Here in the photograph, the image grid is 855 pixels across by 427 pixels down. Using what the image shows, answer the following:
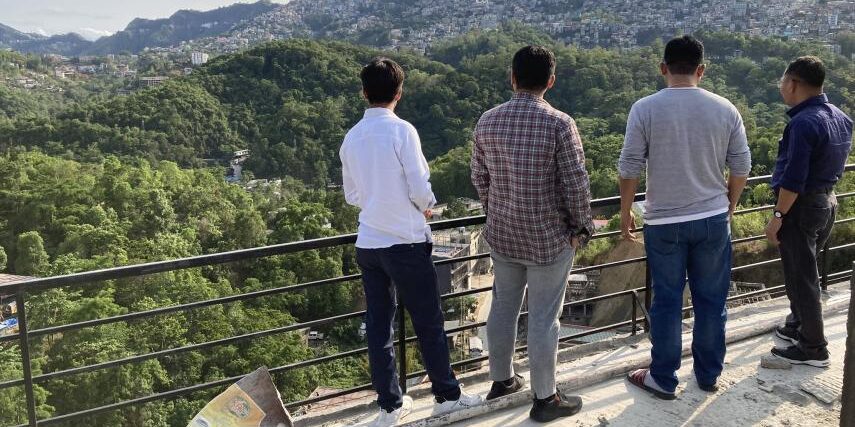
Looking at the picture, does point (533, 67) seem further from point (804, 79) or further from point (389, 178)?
point (804, 79)

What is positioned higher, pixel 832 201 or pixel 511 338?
pixel 832 201

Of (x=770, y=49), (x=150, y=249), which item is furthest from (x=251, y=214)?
(x=770, y=49)

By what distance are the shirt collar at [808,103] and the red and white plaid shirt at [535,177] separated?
112 cm

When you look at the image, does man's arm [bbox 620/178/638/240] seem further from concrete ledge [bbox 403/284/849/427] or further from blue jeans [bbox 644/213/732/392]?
concrete ledge [bbox 403/284/849/427]

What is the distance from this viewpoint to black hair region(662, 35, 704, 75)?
2.38 metres

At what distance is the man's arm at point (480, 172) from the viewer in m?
2.40

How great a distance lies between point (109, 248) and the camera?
1091 inches

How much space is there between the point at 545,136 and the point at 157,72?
410 feet

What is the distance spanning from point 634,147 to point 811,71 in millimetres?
947

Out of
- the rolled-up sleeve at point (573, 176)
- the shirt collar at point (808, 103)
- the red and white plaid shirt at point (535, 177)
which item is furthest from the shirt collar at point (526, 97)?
the shirt collar at point (808, 103)

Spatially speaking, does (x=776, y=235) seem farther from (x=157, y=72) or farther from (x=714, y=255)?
(x=157, y=72)

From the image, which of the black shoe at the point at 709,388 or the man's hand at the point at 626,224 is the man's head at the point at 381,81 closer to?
the man's hand at the point at 626,224

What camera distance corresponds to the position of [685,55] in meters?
2.38

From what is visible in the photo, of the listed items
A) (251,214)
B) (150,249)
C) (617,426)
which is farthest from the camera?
(251,214)
